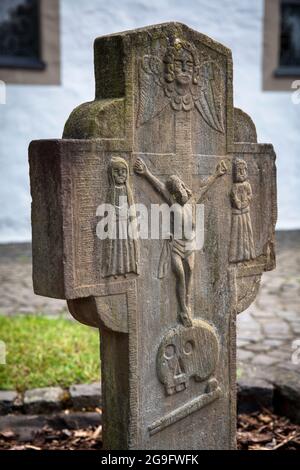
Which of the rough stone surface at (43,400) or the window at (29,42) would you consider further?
the window at (29,42)

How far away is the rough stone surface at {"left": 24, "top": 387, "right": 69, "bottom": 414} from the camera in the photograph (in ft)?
12.0

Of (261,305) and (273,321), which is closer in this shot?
(273,321)

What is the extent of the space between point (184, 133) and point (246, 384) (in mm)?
1780

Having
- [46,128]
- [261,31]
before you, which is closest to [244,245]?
[46,128]

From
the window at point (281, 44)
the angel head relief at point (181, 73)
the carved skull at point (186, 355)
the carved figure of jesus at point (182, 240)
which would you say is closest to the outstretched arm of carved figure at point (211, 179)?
the carved figure of jesus at point (182, 240)

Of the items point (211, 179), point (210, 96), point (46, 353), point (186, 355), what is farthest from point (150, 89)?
point (46, 353)

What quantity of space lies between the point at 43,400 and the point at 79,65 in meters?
6.10

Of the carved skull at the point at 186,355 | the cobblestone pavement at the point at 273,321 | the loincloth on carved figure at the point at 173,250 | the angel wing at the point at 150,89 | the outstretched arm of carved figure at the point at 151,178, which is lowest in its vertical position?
the cobblestone pavement at the point at 273,321

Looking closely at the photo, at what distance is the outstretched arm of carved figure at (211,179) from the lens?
110 inches

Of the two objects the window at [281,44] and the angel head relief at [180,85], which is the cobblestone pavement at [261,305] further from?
the window at [281,44]

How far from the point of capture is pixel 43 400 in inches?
144

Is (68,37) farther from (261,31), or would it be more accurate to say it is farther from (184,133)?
(184,133)

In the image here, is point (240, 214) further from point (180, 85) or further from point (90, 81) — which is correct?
point (90, 81)

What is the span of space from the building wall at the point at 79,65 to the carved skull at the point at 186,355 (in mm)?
6320
